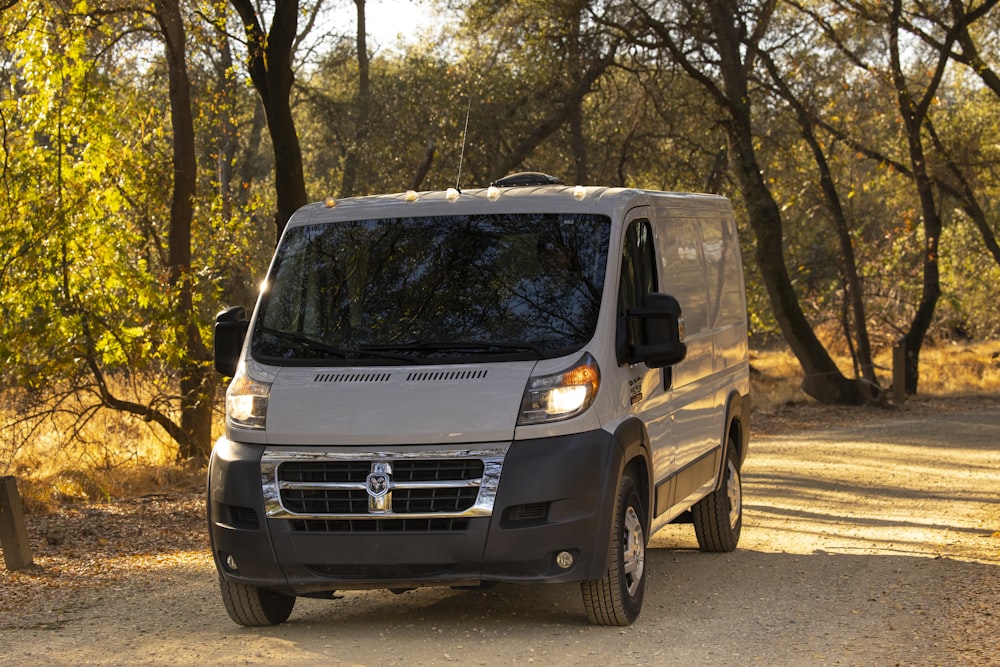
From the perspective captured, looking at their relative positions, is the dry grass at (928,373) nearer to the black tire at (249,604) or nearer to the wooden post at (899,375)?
the wooden post at (899,375)

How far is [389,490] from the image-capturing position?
6578mm

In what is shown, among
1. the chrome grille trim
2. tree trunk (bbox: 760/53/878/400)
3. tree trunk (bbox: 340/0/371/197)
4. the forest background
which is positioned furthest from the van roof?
tree trunk (bbox: 340/0/371/197)

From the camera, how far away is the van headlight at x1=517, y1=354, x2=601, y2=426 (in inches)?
261

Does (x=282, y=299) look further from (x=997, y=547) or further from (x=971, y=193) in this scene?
(x=971, y=193)

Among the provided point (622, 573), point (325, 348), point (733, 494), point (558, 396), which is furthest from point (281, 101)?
point (622, 573)

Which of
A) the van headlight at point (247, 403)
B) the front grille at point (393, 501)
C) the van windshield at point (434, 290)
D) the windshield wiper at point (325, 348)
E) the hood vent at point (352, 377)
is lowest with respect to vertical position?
the front grille at point (393, 501)

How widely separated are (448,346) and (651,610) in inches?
73.8

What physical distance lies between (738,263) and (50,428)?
8333 mm

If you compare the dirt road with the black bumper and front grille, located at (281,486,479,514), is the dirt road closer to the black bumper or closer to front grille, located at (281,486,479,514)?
the black bumper

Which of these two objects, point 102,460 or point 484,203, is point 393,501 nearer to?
point 484,203

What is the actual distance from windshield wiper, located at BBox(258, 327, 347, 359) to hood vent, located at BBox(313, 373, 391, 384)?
0.64 feet

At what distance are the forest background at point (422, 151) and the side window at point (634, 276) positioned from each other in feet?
17.4

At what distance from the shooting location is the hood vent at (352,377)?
6.83 m

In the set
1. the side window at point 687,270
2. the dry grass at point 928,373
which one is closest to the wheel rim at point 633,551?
the side window at point 687,270
